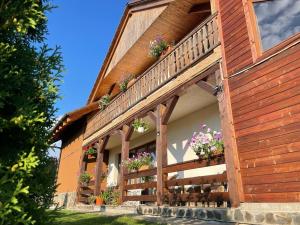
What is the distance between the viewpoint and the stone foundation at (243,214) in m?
4.55

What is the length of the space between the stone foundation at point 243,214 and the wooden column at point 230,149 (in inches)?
11.1

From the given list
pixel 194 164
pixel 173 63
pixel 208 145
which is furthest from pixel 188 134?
pixel 208 145

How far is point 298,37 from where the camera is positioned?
5191mm

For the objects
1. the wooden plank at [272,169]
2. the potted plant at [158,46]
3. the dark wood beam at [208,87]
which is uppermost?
the potted plant at [158,46]

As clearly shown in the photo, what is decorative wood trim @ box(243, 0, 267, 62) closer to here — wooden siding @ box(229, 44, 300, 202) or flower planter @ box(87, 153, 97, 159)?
wooden siding @ box(229, 44, 300, 202)

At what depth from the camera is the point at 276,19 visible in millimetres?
5867

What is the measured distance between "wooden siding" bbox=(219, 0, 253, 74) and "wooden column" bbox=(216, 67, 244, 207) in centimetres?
48

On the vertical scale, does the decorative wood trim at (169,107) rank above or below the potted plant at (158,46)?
below

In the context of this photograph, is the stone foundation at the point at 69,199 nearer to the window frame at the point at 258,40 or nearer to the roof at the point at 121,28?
the roof at the point at 121,28

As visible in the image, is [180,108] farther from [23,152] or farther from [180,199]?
[23,152]

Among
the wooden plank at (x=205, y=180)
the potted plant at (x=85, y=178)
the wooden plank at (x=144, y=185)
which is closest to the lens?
the wooden plank at (x=205, y=180)

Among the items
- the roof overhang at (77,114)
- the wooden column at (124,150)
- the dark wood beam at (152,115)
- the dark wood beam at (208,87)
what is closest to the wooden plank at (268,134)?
the dark wood beam at (208,87)

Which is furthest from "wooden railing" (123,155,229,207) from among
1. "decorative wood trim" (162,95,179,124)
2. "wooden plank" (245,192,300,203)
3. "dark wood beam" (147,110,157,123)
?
"dark wood beam" (147,110,157,123)

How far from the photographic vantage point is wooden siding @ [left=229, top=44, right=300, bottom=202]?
5012mm
